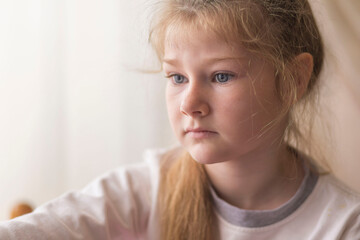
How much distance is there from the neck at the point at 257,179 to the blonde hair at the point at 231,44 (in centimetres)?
4

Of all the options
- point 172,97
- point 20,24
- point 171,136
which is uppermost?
point 20,24

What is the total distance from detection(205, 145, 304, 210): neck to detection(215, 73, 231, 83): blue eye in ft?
0.59

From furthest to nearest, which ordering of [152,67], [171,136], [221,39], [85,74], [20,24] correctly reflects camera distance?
[171,136]
[85,74]
[20,24]
[152,67]
[221,39]

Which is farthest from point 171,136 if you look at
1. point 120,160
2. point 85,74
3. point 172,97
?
point 172,97

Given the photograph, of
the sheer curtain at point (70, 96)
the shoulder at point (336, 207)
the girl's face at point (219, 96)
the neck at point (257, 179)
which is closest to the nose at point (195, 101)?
the girl's face at point (219, 96)

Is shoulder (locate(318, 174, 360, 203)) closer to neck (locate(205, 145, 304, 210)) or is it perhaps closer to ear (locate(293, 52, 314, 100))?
neck (locate(205, 145, 304, 210))

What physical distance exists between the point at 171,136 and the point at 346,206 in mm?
683

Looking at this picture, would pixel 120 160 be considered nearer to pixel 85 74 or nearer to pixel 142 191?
pixel 85 74

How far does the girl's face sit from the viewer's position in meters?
0.78

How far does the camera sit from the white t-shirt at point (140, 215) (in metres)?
0.83

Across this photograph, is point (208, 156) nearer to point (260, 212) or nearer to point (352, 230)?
point (260, 212)

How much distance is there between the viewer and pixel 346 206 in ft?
2.92

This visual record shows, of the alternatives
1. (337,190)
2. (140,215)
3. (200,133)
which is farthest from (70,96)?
(337,190)

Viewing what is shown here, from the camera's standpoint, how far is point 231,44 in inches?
30.3
